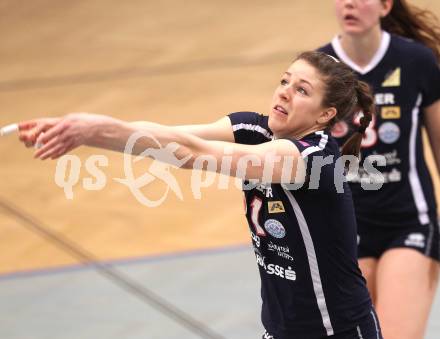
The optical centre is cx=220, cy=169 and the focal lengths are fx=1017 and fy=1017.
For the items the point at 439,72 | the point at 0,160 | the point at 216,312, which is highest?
the point at 439,72

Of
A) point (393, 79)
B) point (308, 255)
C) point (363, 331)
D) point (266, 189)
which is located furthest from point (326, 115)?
point (393, 79)

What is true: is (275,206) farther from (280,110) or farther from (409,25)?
(409,25)

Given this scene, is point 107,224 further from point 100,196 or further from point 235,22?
point 235,22

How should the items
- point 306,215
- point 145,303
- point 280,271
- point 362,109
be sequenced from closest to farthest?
point 306,215 → point 280,271 → point 362,109 → point 145,303

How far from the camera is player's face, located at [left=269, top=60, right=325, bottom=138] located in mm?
3176

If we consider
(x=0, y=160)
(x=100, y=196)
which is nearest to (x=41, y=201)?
(x=100, y=196)

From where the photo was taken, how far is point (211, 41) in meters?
9.84

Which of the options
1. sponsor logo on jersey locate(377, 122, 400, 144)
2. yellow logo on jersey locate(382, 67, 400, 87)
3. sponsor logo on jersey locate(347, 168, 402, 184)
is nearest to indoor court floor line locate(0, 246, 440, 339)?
sponsor logo on jersey locate(347, 168, 402, 184)

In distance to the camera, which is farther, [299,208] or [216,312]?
[216,312]

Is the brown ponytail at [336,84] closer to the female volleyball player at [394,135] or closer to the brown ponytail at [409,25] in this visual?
the female volleyball player at [394,135]

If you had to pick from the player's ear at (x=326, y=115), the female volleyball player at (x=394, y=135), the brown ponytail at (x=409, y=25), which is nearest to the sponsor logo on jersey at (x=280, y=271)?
the player's ear at (x=326, y=115)

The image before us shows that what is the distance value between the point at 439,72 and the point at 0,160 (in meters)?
4.10

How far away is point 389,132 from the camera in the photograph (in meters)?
4.33

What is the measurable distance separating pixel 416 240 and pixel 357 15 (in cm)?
99
